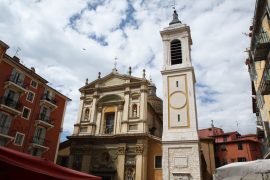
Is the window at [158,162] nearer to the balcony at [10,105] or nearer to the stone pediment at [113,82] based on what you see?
the stone pediment at [113,82]

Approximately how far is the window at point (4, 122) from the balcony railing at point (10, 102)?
2.87ft

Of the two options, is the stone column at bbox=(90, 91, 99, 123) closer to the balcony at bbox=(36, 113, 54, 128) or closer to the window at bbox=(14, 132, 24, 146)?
the balcony at bbox=(36, 113, 54, 128)

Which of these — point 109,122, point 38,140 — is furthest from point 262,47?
point 38,140

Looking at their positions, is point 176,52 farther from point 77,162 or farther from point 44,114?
point 77,162

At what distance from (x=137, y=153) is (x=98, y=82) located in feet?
34.0

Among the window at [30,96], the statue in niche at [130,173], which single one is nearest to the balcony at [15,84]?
the window at [30,96]

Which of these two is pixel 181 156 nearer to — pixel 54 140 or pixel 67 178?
pixel 54 140

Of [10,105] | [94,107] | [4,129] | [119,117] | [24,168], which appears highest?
[94,107]

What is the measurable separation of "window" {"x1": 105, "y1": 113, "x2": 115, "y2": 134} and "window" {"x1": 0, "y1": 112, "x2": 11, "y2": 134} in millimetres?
9963

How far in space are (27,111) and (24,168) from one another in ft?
66.9

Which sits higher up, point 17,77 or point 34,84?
point 34,84

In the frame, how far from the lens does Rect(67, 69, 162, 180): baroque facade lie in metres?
22.6

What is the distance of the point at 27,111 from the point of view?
71.3ft

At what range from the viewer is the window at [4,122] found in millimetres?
18953
